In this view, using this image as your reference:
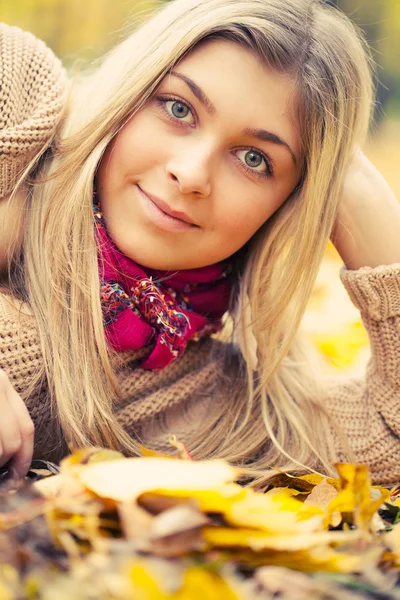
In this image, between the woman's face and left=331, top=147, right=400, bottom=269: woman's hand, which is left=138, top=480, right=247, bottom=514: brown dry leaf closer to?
the woman's face

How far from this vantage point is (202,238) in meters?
1.28

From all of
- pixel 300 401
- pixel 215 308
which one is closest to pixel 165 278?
pixel 215 308

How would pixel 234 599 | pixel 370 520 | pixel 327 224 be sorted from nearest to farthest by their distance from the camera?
1. pixel 234 599
2. pixel 370 520
3. pixel 327 224

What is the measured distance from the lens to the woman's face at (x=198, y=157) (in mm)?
1193

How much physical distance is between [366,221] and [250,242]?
241mm

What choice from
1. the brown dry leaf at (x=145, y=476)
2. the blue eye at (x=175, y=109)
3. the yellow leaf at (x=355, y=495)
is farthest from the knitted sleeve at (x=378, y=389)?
the brown dry leaf at (x=145, y=476)

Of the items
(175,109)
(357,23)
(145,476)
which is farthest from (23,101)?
(357,23)

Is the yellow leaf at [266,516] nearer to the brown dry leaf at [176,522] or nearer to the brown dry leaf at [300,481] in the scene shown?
the brown dry leaf at [176,522]

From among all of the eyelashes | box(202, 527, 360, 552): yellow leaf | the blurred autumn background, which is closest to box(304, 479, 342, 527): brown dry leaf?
box(202, 527, 360, 552): yellow leaf

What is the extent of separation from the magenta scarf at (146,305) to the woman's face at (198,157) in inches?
1.1

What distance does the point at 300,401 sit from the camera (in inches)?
57.2

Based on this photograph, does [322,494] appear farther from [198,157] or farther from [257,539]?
[198,157]

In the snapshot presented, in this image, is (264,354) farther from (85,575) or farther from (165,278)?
(85,575)

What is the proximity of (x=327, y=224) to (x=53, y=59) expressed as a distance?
0.61 meters
